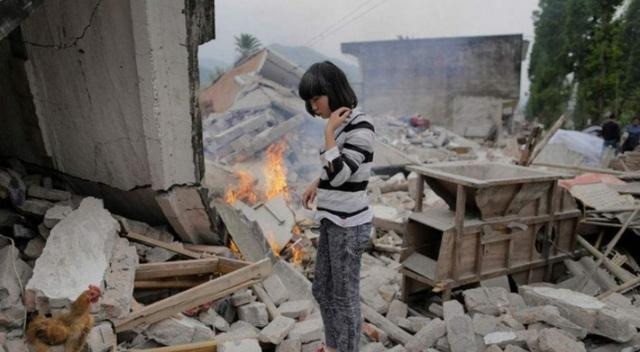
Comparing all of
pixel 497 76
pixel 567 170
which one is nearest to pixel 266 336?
pixel 567 170

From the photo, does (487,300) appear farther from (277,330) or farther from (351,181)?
(351,181)

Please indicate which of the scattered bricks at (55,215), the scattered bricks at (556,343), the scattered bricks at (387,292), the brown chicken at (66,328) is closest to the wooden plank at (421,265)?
the scattered bricks at (387,292)

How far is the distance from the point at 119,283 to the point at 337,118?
1.99 metres

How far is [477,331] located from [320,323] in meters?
1.41

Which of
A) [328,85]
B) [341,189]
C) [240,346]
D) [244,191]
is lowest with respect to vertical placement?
[244,191]

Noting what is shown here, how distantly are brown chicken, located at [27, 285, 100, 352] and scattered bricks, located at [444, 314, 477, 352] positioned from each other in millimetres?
2829

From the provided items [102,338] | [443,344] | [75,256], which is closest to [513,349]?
[443,344]

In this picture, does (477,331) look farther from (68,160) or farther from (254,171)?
(254,171)

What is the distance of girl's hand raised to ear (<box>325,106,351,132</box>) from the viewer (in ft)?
8.67

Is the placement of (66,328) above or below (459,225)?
above

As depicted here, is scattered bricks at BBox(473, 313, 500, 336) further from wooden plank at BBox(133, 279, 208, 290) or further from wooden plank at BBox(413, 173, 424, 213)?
wooden plank at BBox(133, 279, 208, 290)

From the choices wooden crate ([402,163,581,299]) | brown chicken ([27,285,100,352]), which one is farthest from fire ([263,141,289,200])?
brown chicken ([27,285,100,352])

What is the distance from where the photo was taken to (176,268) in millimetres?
3822

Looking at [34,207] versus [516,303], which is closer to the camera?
[34,207]
